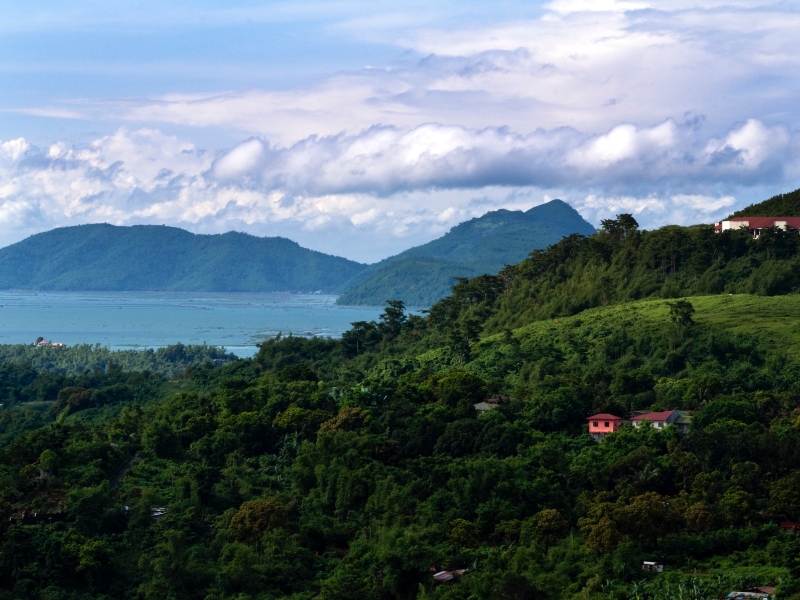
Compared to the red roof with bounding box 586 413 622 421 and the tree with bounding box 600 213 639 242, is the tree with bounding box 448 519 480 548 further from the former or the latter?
the tree with bounding box 600 213 639 242

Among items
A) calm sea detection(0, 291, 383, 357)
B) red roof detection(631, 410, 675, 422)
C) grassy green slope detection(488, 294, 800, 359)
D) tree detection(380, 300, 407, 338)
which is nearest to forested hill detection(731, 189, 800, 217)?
grassy green slope detection(488, 294, 800, 359)

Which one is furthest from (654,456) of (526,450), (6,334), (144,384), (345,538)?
(6,334)

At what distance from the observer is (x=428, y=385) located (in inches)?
1768

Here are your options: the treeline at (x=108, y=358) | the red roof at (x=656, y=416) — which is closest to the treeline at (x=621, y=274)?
the red roof at (x=656, y=416)

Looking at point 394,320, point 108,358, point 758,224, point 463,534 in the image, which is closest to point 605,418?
point 463,534

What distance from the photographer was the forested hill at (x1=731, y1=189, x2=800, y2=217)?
68750 millimetres

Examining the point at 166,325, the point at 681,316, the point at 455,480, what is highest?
the point at 681,316

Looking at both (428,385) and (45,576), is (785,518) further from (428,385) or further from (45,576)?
(45,576)

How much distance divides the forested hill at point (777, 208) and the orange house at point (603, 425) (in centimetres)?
3242

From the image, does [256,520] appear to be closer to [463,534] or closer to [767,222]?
[463,534]

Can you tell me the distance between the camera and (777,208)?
70.0 meters

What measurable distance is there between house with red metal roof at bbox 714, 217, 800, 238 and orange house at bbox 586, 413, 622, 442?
25502 millimetres

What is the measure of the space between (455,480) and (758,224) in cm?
3580

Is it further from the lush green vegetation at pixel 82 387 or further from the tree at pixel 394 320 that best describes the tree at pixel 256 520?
the tree at pixel 394 320
